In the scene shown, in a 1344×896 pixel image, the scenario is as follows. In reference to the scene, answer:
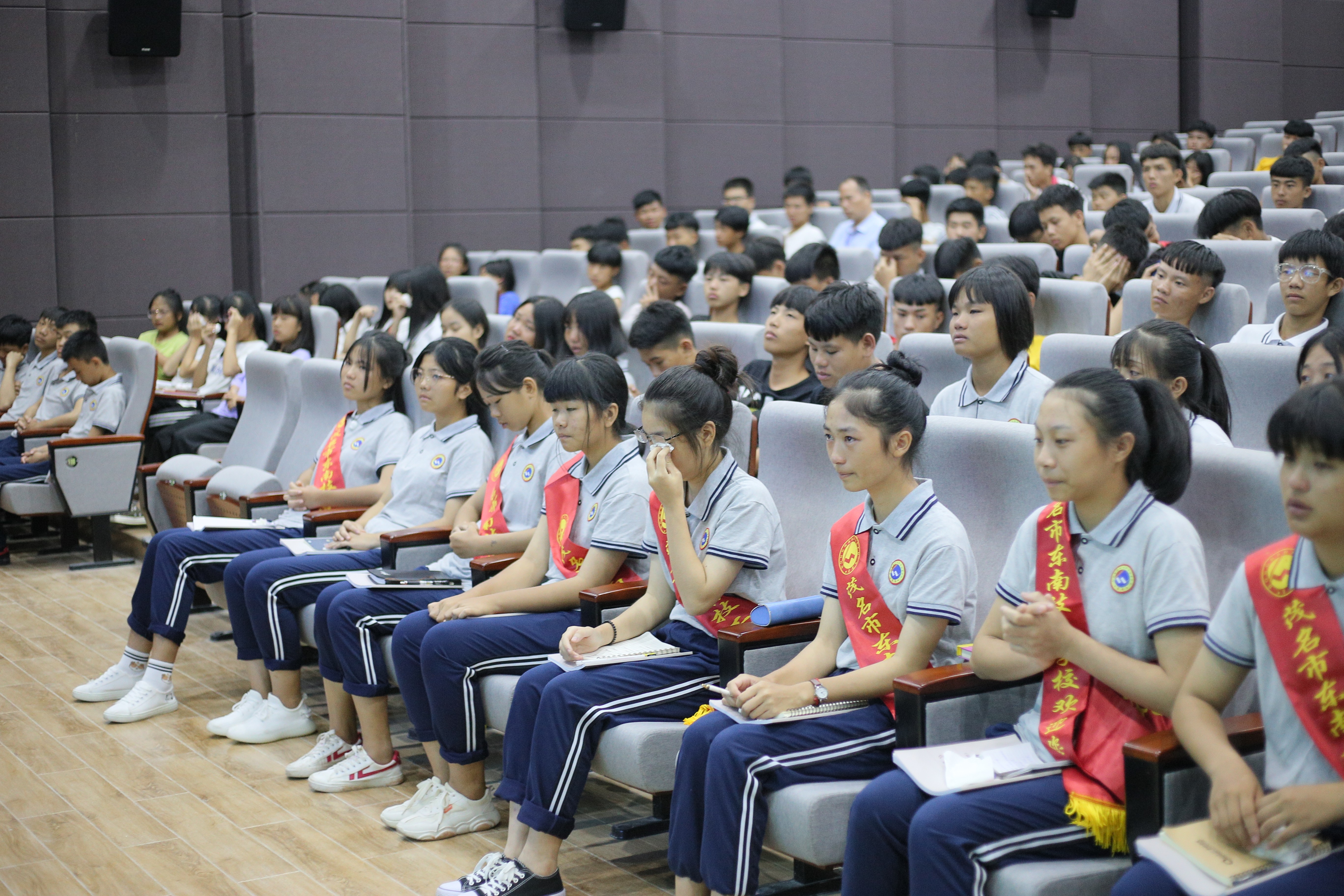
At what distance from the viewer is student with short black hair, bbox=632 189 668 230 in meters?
8.70

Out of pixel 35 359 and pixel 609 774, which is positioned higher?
pixel 35 359

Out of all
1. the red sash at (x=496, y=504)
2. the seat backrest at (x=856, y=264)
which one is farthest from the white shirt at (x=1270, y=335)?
the seat backrest at (x=856, y=264)

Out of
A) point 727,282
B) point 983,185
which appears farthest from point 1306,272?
point 983,185

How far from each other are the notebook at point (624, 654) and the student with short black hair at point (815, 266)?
237cm

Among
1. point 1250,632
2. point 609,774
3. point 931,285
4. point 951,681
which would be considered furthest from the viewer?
point 931,285

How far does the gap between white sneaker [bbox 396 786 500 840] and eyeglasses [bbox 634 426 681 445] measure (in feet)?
2.75

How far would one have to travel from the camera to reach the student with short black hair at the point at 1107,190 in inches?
246

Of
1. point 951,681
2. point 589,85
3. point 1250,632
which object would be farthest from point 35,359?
point 1250,632

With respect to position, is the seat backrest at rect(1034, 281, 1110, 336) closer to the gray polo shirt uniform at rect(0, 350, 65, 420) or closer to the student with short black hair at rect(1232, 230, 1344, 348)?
the student with short black hair at rect(1232, 230, 1344, 348)

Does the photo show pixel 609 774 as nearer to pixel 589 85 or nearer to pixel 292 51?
pixel 292 51

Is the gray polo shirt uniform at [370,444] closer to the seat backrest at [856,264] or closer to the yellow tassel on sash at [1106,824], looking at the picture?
the seat backrest at [856,264]

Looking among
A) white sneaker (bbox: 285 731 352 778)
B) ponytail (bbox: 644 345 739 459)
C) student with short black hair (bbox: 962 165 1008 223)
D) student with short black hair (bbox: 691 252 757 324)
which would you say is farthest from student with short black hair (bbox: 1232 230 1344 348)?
student with short black hair (bbox: 962 165 1008 223)

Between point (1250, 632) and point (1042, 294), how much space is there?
207 cm

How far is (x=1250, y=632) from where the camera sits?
1.68 m
